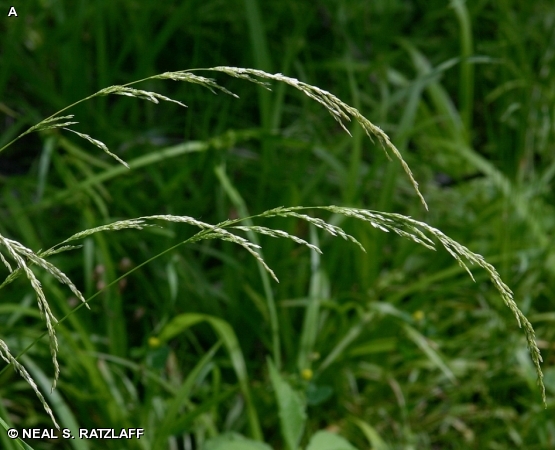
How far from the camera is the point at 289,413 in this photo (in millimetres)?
1538

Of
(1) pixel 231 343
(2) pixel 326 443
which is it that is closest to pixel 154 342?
(1) pixel 231 343

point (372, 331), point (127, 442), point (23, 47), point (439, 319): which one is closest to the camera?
point (127, 442)

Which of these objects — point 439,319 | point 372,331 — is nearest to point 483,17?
point 439,319

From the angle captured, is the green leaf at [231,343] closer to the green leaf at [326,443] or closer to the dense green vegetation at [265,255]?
the dense green vegetation at [265,255]

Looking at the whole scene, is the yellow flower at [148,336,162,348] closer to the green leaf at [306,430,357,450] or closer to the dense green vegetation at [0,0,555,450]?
the dense green vegetation at [0,0,555,450]

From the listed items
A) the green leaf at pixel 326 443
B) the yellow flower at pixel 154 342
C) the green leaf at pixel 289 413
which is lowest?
the green leaf at pixel 326 443

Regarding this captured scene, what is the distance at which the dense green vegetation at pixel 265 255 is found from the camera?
1955mm

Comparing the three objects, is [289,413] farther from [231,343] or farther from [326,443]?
[231,343]

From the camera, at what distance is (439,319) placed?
2.38 meters

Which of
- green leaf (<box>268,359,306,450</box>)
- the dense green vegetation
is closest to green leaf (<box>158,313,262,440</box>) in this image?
the dense green vegetation

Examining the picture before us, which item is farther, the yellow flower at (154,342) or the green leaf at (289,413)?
the yellow flower at (154,342)

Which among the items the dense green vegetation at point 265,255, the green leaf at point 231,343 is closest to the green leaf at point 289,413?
the dense green vegetation at point 265,255

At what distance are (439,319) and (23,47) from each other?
178cm

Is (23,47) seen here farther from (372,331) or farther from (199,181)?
(372,331)
